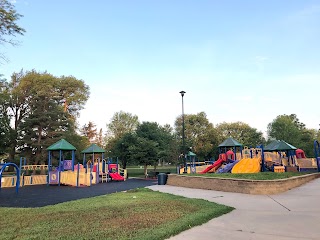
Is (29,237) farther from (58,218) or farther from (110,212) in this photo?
(110,212)

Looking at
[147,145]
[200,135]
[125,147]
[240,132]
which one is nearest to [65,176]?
[147,145]

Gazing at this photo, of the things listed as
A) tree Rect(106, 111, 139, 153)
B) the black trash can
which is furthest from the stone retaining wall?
tree Rect(106, 111, 139, 153)

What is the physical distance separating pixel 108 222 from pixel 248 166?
15911 millimetres

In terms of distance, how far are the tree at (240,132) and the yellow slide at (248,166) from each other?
142 ft

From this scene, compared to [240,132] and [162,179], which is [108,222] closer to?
[162,179]

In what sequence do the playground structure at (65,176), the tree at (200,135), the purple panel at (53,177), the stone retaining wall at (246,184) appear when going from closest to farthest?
1. the stone retaining wall at (246,184)
2. the playground structure at (65,176)
3. the purple panel at (53,177)
4. the tree at (200,135)

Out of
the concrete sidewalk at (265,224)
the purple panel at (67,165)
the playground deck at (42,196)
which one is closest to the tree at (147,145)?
the purple panel at (67,165)

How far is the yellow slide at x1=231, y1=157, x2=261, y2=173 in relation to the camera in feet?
64.1

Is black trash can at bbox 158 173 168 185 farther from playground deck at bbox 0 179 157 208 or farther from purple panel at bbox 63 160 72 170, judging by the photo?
purple panel at bbox 63 160 72 170

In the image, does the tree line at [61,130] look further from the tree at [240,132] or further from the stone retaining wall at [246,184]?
the stone retaining wall at [246,184]

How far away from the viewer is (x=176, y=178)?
1853cm

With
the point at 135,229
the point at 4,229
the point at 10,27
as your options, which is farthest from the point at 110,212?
the point at 10,27

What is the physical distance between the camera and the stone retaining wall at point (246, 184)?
11.8 m

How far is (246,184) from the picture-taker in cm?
1221
